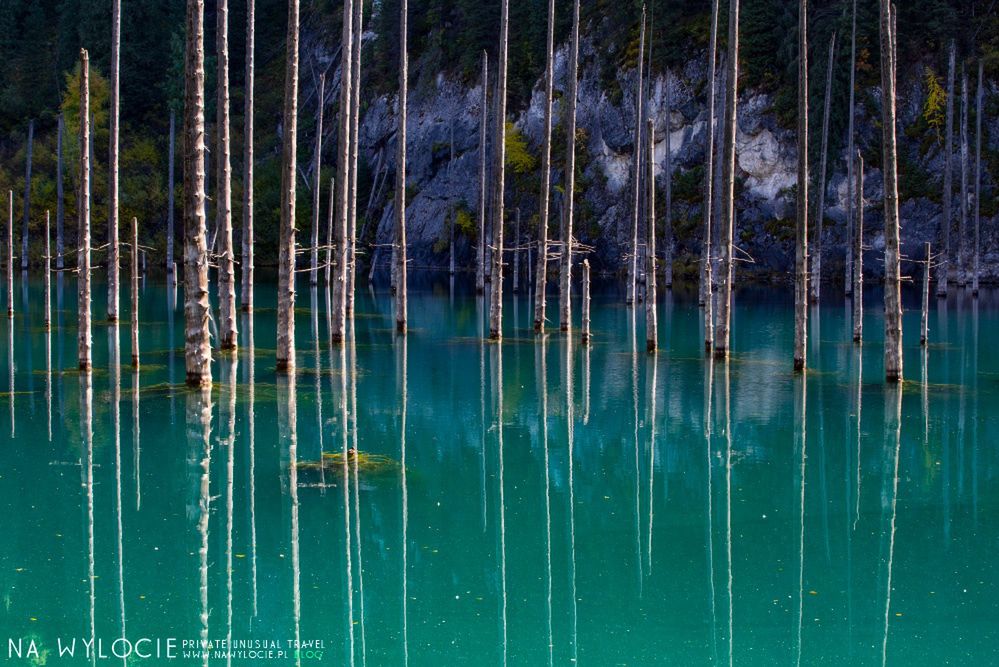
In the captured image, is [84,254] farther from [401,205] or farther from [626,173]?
[626,173]

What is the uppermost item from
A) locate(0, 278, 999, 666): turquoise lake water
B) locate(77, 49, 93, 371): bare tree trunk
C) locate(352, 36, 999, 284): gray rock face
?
locate(352, 36, 999, 284): gray rock face

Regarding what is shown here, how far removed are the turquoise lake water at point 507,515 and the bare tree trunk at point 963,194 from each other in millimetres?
30271

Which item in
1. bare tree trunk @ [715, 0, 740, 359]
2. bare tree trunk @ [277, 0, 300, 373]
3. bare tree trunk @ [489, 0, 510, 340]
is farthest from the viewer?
bare tree trunk @ [489, 0, 510, 340]

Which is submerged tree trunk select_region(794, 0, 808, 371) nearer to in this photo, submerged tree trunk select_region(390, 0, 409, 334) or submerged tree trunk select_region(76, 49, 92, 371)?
submerged tree trunk select_region(390, 0, 409, 334)

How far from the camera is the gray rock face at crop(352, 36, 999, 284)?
59219 mm

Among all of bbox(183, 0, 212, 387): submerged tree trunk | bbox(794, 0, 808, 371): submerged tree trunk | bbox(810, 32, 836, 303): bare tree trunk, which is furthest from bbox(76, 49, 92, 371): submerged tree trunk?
bbox(810, 32, 836, 303): bare tree trunk

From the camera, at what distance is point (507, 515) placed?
518 inches

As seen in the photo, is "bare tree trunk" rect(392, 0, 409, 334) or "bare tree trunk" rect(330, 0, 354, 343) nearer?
"bare tree trunk" rect(330, 0, 354, 343)

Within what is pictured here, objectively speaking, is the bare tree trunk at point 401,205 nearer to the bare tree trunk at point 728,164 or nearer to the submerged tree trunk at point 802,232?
the bare tree trunk at point 728,164

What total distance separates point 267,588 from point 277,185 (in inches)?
2856

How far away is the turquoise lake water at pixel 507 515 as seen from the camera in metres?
9.42

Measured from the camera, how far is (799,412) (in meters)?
20.4

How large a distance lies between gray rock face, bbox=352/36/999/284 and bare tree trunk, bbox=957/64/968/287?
143cm

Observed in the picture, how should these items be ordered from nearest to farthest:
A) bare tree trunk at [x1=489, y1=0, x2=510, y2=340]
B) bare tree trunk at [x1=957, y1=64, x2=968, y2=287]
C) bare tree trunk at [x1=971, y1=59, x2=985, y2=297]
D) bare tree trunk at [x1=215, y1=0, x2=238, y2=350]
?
bare tree trunk at [x1=215, y1=0, x2=238, y2=350], bare tree trunk at [x1=489, y1=0, x2=510, y2=340], bare tree trunk at [x1=971, y1=59, x2=985, y2=297], bare tree trunk at [x1=957, y1=64, x2=968, y2=287]
